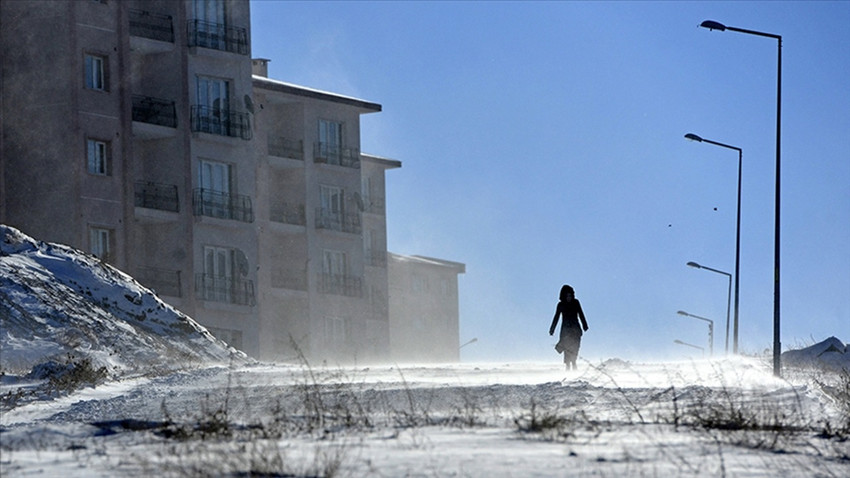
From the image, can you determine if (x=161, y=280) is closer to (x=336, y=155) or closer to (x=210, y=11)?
(x=210, y=11)

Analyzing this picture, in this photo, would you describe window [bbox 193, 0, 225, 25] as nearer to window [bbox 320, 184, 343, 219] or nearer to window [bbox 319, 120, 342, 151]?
window [bbox 319, 120, 342, 151]

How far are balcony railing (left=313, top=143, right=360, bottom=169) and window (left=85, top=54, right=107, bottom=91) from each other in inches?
565

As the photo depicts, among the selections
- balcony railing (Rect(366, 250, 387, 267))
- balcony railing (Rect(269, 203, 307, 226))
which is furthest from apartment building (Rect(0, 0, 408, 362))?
balcony railing (Rect(366, 250, 387, 267))

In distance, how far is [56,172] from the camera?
51000 millimetres

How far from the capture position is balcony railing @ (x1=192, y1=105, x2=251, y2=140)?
56906 mm

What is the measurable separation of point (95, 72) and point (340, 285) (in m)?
17.3

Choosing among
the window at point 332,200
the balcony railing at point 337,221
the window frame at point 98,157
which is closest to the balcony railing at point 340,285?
the balcony railing at point 337,221

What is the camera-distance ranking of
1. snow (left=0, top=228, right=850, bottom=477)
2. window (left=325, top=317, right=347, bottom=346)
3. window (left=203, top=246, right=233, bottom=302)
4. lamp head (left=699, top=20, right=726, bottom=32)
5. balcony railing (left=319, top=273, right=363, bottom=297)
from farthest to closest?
balcony railing (left=319, top=273, right=363, bottom=297) → window (left=325, top=317, right=347, bottom=346) → window (left=203, top=246, right=233, bottom=302) → lamp head (left=699, top=20, right=726, bottom=32) → snow (left=0, top=228, right=850, bottom=477)

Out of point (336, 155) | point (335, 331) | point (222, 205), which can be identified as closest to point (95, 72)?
point (222, 205)

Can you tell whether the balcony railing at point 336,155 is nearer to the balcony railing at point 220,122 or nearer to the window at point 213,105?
the balcony railing at point 220,122

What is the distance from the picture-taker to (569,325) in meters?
28.6

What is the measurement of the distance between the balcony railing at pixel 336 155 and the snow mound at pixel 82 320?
108 ft

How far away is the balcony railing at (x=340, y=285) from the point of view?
6519cm

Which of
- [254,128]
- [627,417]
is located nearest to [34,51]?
[254,128]
